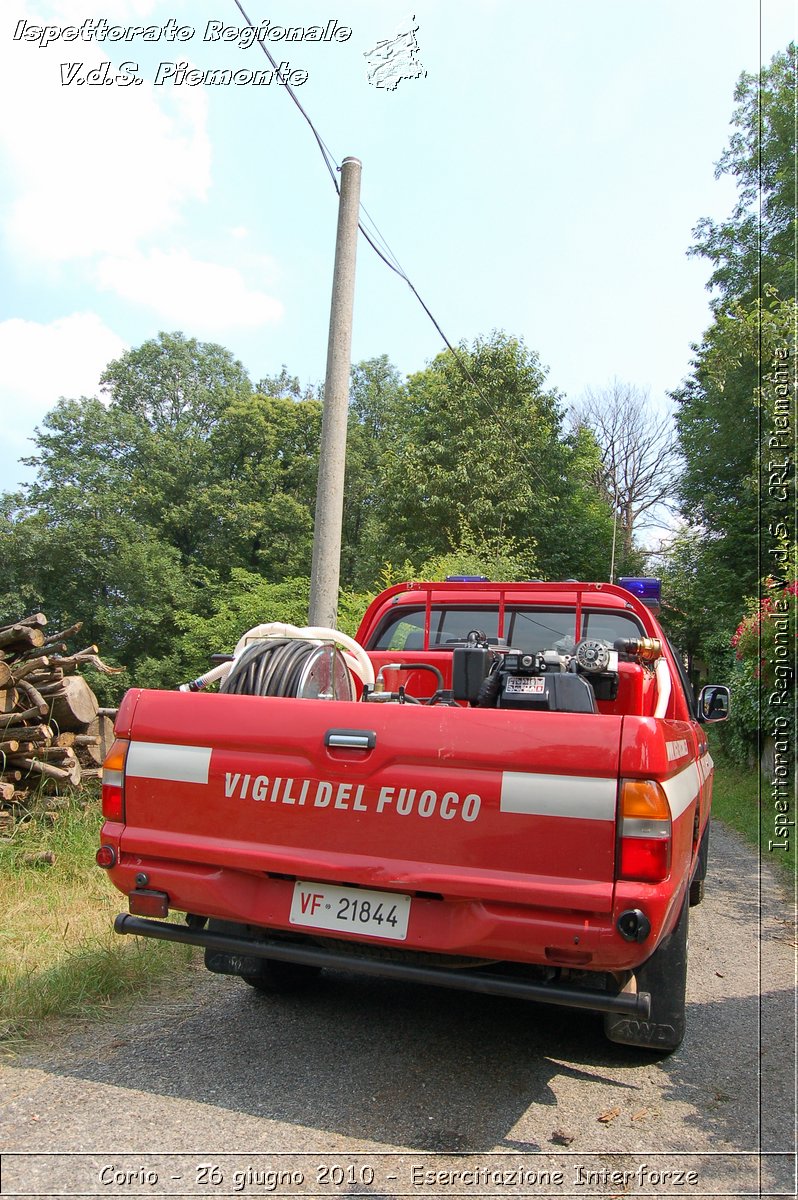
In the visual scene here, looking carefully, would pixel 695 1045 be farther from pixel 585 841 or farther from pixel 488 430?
pixel 488 430

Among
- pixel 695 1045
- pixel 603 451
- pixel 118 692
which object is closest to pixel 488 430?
pixel 603 451

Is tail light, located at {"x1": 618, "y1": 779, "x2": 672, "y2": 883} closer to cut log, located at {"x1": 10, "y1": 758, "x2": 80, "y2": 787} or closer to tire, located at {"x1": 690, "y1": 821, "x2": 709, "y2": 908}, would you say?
tire, located at {"x1": 690, "y1": 821, "x2": 709, "y2": 908}

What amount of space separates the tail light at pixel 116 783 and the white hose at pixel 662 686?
2.33 metres

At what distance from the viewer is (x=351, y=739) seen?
9.51ft

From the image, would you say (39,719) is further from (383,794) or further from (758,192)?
(758,192)

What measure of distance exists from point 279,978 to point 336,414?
475 centimetres

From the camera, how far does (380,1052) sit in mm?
3506

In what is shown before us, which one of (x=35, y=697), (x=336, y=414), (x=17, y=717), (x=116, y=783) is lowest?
(x=17, y=717)

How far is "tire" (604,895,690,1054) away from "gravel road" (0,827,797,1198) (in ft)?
0.75

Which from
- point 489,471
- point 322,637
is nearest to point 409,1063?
point 322,637

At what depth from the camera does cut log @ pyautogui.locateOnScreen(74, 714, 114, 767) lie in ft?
25.0

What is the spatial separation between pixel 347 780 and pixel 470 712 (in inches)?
18.4

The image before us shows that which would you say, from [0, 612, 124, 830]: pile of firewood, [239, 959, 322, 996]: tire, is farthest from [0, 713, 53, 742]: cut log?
[239, 959, 322, 996]: tire

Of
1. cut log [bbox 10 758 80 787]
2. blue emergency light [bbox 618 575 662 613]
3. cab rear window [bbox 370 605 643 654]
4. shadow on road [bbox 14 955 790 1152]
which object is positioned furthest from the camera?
cut log [bbox 10 758 80 787]
